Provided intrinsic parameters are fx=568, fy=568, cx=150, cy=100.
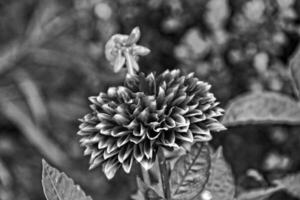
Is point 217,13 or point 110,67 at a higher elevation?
point 110,67

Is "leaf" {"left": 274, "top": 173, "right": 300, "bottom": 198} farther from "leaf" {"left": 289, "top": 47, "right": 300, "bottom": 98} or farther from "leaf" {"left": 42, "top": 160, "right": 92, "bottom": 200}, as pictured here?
"leaf" {"left": 42, "top": 160, "right": 92, "bottom": 200}

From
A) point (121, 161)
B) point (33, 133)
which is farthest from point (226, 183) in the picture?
point (33, 133)

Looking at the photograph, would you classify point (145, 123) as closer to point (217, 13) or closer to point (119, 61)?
point (119, 61)

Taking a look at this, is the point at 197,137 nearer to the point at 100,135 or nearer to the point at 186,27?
the point at 100,135

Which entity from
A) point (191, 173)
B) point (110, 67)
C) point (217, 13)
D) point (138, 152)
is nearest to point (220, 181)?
point (191, 173)

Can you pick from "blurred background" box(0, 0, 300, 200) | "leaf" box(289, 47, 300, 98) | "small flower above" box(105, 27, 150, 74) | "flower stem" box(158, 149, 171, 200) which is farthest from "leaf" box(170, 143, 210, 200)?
"blurred background" box(0, 0, 300, 200)
